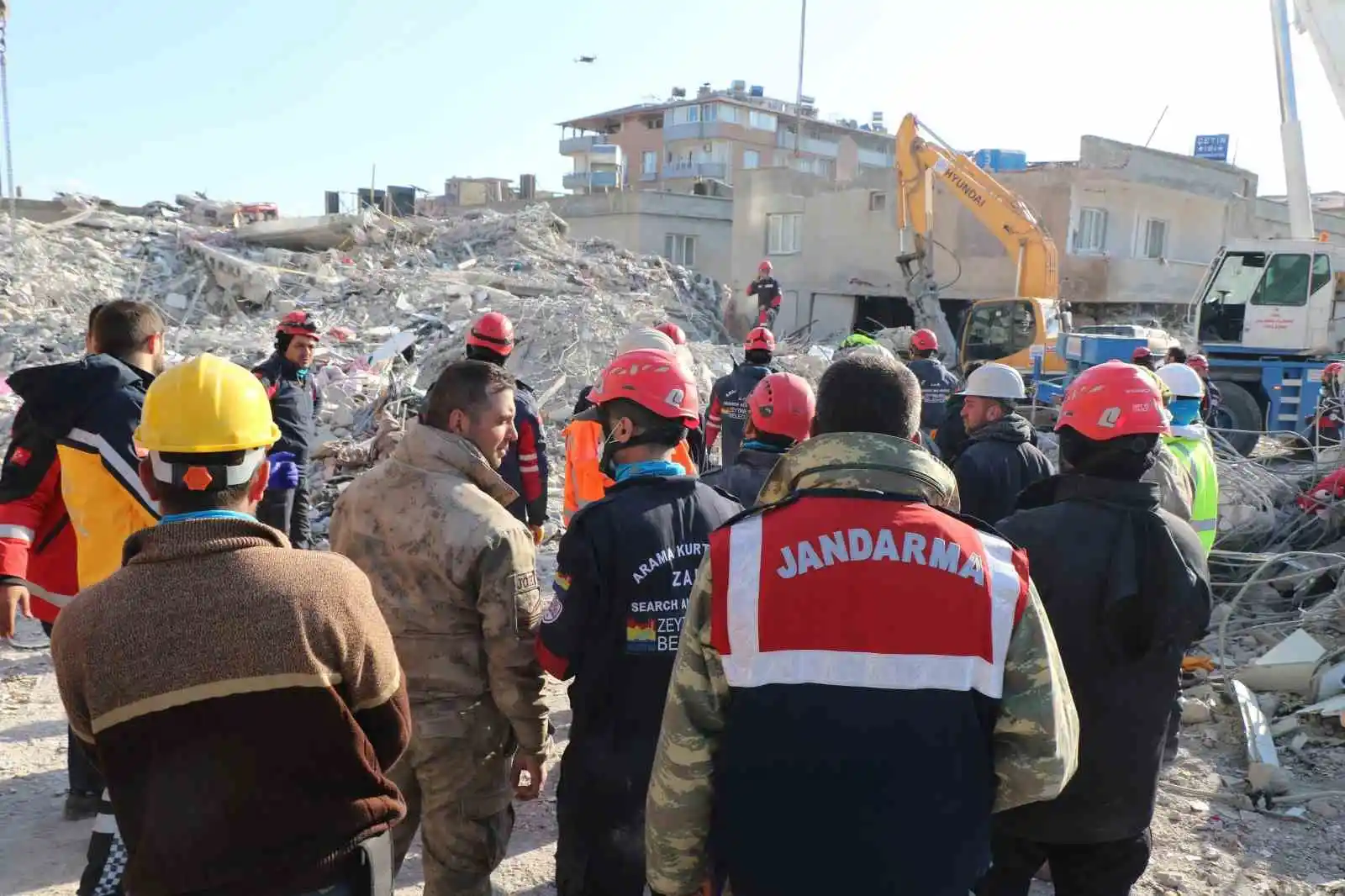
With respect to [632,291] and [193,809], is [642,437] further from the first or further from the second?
[632,291]

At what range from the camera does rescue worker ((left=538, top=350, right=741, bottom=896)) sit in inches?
92.5

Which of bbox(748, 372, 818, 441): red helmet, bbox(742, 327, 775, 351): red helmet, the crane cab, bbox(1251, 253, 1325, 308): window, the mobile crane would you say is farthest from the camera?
the crane cab

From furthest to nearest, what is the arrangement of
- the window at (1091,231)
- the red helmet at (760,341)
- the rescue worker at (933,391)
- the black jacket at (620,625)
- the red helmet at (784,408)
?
the window at (1091,231) → the rescue worker at (933,391) → the red helmet at (760,341) → the red helmet at (784,408) → the black jacket at (620,625)

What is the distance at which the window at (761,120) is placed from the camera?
58.6m

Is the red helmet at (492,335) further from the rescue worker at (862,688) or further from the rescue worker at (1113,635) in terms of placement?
the rescue worker at (862,688)

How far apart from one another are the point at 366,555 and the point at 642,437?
81cm

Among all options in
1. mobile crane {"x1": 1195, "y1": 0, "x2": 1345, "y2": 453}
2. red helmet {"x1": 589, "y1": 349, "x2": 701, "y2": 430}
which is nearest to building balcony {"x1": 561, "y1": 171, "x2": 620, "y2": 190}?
mobile crane {"x1": 1195, "y1": 0, "x2": 1345, "y2": 453}

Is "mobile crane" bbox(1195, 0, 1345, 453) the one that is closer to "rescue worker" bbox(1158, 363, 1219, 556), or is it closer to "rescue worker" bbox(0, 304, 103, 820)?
"rescue worker" bbox(1158, 363, 1219, 556)

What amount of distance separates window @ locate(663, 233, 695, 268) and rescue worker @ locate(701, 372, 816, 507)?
88.7 ft

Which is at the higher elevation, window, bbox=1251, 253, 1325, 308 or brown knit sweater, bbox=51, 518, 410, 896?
window, bbox=1251, 253, 1325, 308

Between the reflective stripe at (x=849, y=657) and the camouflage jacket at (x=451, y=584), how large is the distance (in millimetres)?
→ 975

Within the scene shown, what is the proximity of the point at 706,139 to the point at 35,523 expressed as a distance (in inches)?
2226

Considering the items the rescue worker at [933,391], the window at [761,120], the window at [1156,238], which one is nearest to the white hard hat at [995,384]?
the rescue worker at [933,391]

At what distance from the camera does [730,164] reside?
5716cm
